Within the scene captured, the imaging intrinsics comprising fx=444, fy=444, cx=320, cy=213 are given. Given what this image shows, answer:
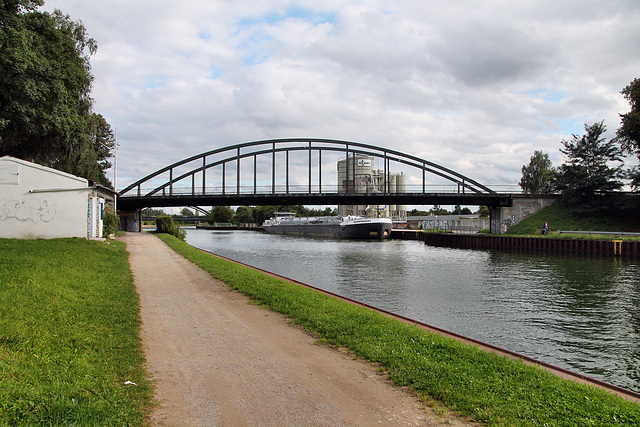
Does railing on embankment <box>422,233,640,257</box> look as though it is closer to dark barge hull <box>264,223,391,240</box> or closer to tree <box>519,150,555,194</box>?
dark barge hull <box>264,223,391,240</box>

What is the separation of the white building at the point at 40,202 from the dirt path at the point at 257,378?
51.9 feet

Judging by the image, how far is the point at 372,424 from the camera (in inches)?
191

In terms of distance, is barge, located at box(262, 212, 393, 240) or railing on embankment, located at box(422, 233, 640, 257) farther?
barge, located at box(262, 212, 393, 240)

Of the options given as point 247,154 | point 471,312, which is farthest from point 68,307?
point 247,154

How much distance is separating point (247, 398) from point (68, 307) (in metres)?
5.65

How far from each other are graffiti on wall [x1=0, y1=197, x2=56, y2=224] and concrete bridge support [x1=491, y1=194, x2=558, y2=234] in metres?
53.1

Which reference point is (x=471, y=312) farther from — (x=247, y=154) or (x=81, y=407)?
(x=247, y=154)

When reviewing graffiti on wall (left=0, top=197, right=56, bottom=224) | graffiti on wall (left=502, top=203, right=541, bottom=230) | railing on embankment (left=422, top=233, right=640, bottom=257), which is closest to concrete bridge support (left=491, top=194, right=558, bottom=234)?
graffiti on wall (left=502, top=203, right=541, bottom=230)

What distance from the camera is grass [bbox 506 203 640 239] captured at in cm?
4925

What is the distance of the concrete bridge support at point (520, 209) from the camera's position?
191ft

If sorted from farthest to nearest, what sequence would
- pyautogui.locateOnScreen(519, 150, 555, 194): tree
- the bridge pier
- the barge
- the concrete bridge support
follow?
pyautogui.locateOnScreen(519, 150, 555, 194): tree, the barge, the bridge pier, the concrete bridge support

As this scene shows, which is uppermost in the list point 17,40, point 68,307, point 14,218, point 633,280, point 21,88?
point 17,40

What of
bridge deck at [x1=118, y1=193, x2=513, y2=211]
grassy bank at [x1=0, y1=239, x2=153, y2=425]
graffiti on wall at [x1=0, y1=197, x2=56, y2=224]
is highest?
bridge deck at [x1=118, y1=193, x2=513, y2=211]

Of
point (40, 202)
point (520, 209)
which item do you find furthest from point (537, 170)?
point (40, 202)
